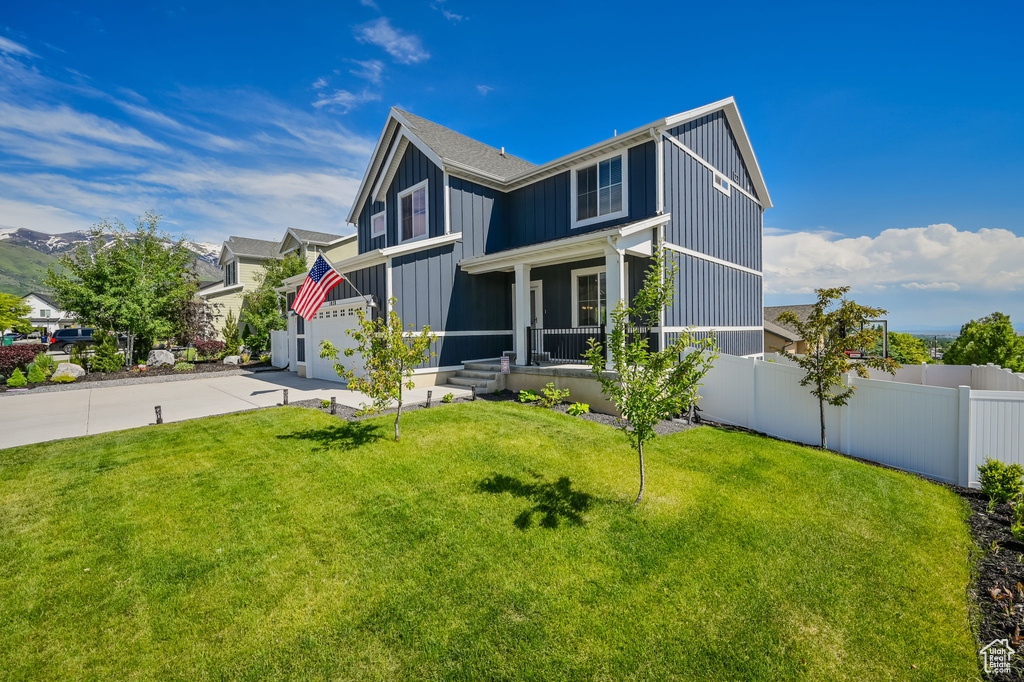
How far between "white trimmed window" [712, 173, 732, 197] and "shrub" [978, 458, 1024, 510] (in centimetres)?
989

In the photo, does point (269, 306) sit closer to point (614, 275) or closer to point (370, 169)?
point (370, 169)

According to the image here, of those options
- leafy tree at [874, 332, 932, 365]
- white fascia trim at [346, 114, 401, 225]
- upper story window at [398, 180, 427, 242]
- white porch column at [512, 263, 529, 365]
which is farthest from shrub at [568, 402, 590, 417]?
leafy tree at [874, 332, 932, 365]

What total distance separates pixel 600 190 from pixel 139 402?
44.3ft

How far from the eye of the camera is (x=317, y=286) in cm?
1060

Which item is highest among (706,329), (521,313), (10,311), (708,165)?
(708,165)

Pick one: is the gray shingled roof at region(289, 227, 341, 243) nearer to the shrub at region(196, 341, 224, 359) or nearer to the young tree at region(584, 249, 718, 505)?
the shrub at region(196, 341, 224, 359)

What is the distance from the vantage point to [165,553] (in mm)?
3518

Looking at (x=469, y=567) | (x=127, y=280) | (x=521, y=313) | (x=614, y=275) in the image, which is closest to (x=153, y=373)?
(x=127, y=280)

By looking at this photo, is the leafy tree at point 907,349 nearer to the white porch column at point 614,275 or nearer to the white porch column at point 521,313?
the white porch column at point 614,275

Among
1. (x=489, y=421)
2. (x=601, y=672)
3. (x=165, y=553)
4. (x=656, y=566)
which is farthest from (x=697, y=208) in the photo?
(x=165, y=553)

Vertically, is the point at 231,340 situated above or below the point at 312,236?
below

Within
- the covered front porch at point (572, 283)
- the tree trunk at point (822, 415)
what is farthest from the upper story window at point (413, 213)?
the tree trunk at point (822, 415)

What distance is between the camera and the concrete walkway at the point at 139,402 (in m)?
7.45

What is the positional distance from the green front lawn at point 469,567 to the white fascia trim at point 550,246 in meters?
5.06
